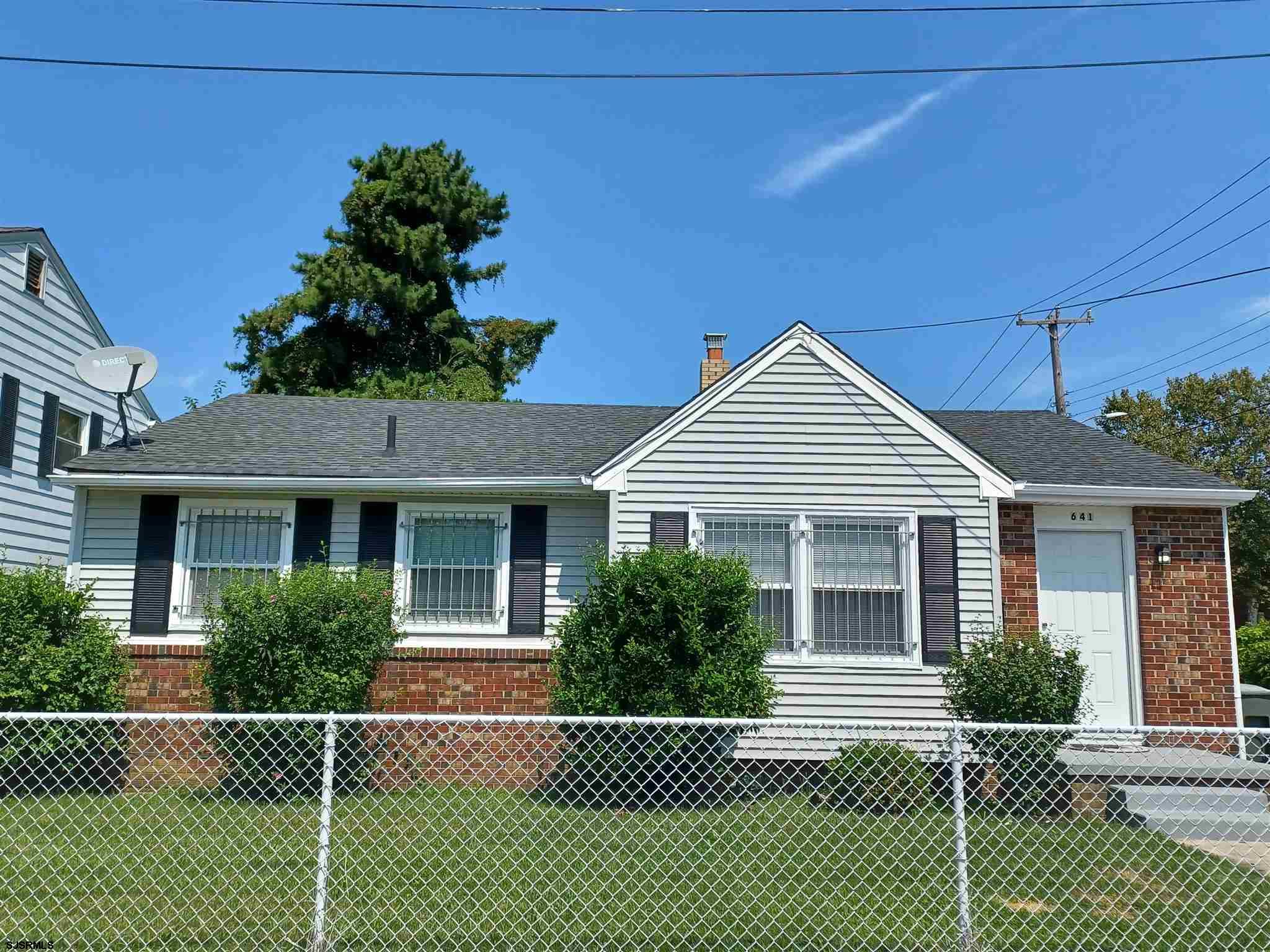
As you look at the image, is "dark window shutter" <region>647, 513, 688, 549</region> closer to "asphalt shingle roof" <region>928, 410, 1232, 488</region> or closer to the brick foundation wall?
"asphalt shingle roof" <region>928, 410, 1232, 488</region>

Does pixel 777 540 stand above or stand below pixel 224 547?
above

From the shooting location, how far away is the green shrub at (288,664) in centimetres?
788

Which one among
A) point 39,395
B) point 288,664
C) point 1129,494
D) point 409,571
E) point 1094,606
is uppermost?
point 39,395

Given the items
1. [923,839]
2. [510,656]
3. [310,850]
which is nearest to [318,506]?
[510,656]

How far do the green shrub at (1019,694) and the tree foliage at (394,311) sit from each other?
16.4 meters

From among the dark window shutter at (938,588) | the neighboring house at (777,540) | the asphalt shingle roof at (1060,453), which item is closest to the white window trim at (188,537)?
the neighboring house at (777,540)

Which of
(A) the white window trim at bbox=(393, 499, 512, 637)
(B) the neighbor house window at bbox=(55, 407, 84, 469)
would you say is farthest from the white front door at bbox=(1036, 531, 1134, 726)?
(B) the neighbor house window at bbox=(55, 407, 84, 469)

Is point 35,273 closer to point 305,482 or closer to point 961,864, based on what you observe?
point 305,482

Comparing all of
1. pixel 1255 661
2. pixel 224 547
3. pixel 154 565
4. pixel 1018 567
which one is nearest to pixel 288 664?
pixel 224 547

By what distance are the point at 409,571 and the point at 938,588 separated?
207 inches

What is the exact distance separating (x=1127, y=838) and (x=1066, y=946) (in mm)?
2825

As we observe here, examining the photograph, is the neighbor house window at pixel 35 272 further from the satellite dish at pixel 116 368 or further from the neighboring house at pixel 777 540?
the neighboring house at pixel 777 540

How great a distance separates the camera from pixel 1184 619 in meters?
9.34

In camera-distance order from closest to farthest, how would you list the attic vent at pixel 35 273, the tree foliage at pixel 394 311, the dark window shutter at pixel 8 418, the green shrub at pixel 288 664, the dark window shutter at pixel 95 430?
the green shrub at pixel 288 664, the dark window shutter at pixel 8 418, the attic vent at pixel 35 273, the dark window shutter at pixel 95 430, the tree foliage at pixel 394 311
